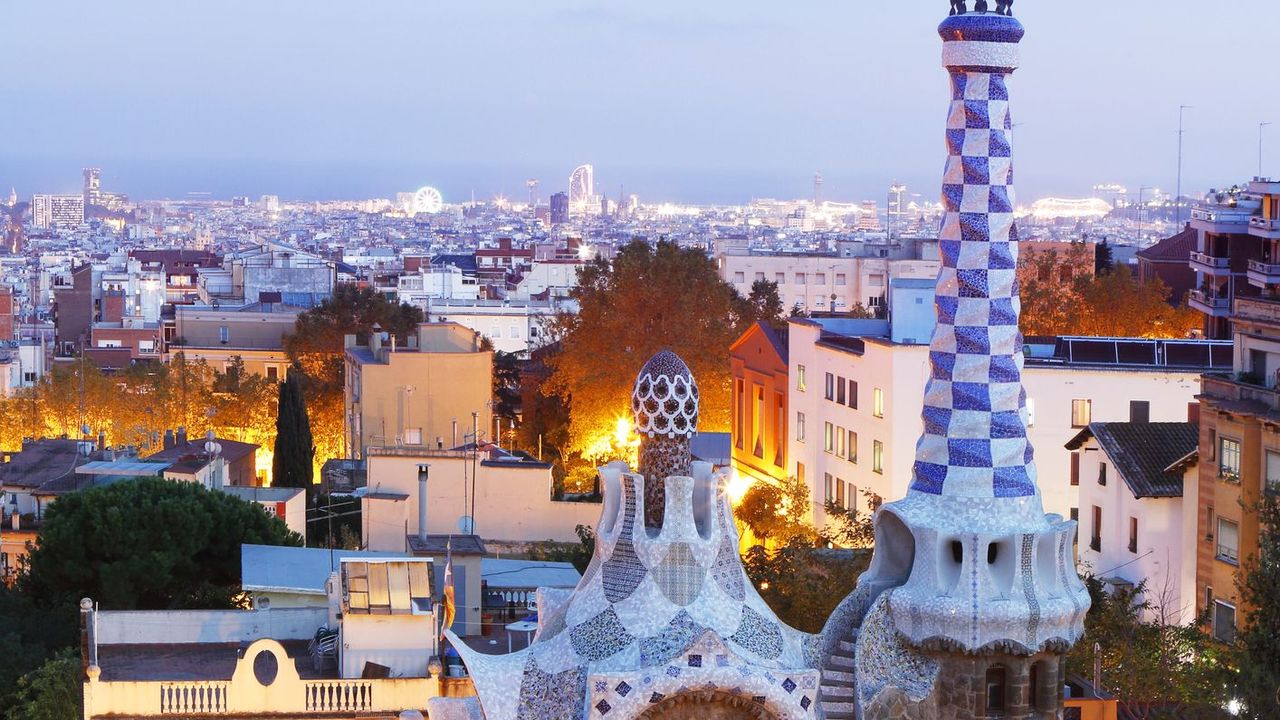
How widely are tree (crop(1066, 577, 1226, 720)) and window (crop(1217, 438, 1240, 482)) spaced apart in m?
3.81

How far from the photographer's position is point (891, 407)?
29625 millimetres

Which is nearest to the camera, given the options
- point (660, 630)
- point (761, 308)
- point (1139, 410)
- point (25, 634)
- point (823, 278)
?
point (660, 630)

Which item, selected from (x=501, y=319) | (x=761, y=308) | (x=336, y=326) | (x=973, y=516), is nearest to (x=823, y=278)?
(x=501, y=319)

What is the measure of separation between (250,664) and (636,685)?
7092 mm

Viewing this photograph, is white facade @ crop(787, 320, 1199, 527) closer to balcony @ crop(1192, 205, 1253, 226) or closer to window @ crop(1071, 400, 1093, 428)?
window @ crop(1071, 400, 1093, 428)

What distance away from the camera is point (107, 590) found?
21.4 metres

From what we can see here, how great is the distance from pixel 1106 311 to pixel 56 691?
95.8 feet

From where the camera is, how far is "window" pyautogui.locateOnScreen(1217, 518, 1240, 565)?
21.8 metres

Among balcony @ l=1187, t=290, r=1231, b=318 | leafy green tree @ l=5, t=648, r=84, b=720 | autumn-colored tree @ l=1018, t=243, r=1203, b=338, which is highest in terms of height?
balcony @ l=1187, t=290, r=1231, b=318

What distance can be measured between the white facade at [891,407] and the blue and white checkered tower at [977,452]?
700 inches

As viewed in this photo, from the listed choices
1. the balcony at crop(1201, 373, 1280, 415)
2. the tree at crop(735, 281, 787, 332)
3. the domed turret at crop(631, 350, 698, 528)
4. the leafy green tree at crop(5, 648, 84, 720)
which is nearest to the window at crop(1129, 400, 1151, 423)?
the balcony at crop(1201, 373, 1280, 415)

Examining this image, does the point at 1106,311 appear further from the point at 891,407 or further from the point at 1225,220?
the point at 891,407

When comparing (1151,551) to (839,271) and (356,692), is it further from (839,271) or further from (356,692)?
(839,271)

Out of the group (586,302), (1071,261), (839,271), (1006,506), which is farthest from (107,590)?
(839,271)
